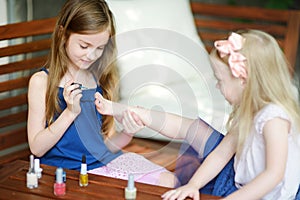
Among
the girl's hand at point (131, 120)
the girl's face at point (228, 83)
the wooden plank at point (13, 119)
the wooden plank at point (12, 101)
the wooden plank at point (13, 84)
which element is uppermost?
the girl's face at point (228, 83)

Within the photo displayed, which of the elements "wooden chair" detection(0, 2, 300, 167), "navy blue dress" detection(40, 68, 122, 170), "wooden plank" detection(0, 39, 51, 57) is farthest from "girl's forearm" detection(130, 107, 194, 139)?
"wooden plank" detection(0, 39, 51, 57)

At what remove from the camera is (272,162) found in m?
1.54

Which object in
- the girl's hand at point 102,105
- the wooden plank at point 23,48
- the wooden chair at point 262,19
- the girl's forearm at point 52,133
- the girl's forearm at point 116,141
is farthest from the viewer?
the wooden chair at point 262,19

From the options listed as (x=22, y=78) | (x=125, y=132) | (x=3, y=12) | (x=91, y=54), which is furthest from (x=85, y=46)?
(x=3, y=12)

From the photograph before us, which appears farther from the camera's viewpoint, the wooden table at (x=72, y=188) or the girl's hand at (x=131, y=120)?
the girl's hand at (x=131, y=120)

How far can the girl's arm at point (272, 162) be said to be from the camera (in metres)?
1.53

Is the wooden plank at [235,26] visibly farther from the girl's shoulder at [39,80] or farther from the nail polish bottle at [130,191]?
the nail polish bottle at [130,191]

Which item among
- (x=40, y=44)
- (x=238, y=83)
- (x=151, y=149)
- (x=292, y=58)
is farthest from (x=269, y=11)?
(x=238, y=83)

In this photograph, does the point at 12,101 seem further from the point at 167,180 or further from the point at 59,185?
the point at 59,185

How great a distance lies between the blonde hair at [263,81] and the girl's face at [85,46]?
55 centimetres

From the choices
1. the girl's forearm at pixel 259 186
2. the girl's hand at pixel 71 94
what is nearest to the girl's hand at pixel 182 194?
the girl's forearm at pixel 259 186

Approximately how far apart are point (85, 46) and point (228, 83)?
546 mm

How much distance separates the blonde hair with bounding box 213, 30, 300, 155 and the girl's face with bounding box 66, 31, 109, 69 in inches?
21.5

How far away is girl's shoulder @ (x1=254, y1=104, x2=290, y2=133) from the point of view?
1.57 meters
